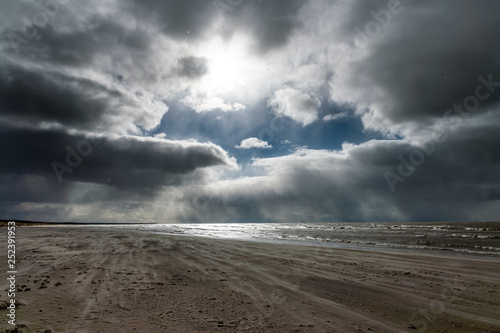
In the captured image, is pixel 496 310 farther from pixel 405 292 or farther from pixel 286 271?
pixel 286 271

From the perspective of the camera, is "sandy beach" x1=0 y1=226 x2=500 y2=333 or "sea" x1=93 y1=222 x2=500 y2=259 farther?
"sea" x1=93 y1=222 x2=500 y2=259

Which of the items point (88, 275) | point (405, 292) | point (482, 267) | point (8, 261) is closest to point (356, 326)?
point (405, 292)

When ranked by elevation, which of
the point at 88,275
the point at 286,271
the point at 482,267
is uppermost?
the point at 88,275

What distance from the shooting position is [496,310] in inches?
271

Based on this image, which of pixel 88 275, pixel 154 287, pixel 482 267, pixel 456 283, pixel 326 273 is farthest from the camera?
pixel 482 267

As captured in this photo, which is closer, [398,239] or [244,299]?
[244,299]

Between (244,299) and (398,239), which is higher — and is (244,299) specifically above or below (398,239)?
above

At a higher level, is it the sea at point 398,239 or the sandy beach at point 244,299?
the sandy beach at point 244,299

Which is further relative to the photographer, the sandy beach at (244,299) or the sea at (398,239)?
the sea at (398,239)

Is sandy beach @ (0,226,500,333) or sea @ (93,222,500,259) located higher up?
sandy beach @ (0,226,500,333)

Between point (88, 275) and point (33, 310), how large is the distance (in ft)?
13.0

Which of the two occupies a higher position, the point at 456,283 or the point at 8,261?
the point at 8,261

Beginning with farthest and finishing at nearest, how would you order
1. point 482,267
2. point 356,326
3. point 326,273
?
point 482,267
point 326,273
point 356,326

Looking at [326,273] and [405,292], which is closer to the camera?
[405,292]
